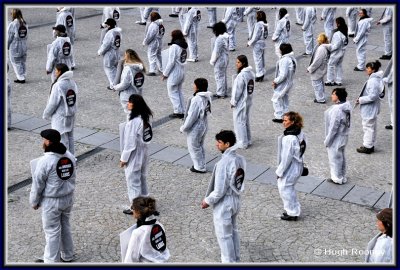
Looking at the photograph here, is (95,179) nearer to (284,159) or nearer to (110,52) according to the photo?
(284,159)

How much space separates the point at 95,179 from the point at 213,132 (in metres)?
3.38

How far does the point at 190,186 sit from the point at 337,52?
769 cm

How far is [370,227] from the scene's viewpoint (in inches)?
356

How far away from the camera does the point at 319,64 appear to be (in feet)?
48.7

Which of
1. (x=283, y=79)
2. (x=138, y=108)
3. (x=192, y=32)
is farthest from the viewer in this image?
(x=192, y=32)

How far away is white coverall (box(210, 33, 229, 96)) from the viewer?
603 inches

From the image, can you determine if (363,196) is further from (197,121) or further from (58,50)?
(58,50)

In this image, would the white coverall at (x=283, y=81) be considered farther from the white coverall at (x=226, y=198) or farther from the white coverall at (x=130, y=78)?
the white coverall at (x=226, y=198)

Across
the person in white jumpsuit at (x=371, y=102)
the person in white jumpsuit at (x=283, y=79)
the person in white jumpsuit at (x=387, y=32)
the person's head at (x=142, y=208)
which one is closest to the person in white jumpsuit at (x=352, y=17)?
the person in white jumpsuit at (x=387, y=32)

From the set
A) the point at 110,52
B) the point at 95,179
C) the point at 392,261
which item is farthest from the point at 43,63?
the point at 392,261

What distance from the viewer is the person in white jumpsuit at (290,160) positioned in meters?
8.84

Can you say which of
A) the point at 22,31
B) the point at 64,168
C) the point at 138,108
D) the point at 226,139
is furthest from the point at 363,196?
the point at 22,31

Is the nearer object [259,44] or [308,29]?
[259,44]

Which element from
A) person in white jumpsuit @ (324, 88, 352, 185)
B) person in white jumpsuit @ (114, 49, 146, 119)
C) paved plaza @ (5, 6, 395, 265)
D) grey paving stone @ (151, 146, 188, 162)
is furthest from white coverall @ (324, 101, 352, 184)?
person in white jumpsuit @ (114, 49, 146, 119)
